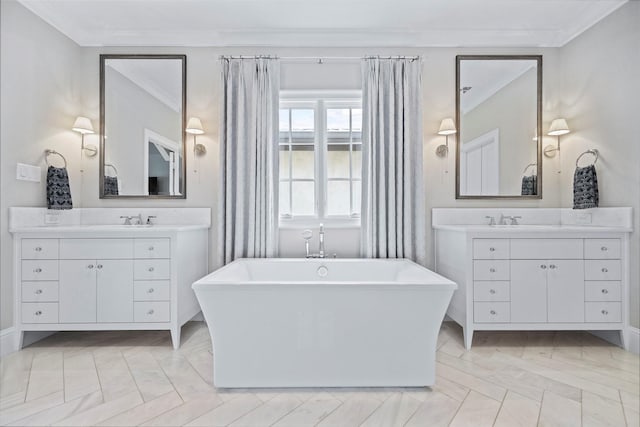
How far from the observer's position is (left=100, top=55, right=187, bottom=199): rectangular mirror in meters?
2.96

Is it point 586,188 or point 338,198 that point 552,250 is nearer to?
point 586,188

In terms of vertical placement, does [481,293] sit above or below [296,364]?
above

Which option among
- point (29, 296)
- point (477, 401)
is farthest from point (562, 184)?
point (29, 296)

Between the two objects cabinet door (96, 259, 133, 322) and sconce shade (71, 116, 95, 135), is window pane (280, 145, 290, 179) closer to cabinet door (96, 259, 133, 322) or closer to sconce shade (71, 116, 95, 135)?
cabinet door (96, 259, 133, 322)

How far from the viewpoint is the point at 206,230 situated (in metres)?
2.96

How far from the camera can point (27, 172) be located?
96.1 inches

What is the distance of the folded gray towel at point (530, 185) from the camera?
9.78 feet

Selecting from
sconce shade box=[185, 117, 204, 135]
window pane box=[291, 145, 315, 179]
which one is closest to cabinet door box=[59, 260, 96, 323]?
sconce shade box=[185, 117, 204, 135]

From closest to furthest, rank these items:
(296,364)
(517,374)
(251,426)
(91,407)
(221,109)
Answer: (251,426)
(91,407)
(296,364)
(517,374)
(221,109)

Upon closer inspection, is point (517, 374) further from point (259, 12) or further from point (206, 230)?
point (259, 12)

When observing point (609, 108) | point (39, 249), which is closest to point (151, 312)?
point (39, 249)

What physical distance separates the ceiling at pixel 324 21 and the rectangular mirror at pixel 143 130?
0.68 ft

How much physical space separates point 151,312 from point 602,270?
318 cm

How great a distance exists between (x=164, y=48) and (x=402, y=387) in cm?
321
